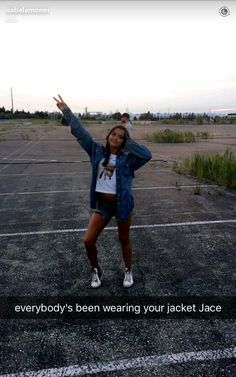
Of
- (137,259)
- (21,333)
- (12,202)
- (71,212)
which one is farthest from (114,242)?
(12,202)

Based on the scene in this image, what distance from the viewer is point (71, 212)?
278 inches

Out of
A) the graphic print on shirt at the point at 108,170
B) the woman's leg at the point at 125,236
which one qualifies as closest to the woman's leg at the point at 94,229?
the woman's leg at the point at 125,236

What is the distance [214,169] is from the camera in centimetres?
1025

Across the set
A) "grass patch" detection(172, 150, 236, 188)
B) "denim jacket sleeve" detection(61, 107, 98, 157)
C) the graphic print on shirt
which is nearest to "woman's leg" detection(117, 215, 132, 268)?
the graphic print on shirt

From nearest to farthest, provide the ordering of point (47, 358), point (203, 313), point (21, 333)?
point (47, 358) < point (21, 333) < point (203, 313)

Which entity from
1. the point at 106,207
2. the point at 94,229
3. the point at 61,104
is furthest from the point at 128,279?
the point at 61,104

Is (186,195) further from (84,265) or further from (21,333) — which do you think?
(21,333)

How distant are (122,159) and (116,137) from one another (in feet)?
0.76

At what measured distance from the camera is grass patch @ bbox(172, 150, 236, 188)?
9281mm

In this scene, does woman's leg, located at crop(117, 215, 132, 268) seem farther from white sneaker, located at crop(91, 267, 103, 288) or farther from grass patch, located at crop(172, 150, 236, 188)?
grass patch, located at crop(172, 150, 236, 188)

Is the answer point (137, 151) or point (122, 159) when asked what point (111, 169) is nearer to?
point (122, 159)

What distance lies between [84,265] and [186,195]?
4.51 m

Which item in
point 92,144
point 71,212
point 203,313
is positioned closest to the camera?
point 203,313

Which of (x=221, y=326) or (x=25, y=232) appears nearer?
(x=221, y=326)
